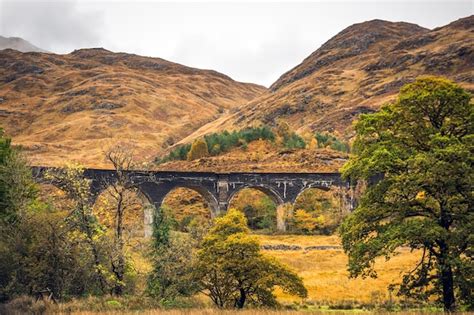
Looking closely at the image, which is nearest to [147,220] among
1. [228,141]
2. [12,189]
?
[12,189]

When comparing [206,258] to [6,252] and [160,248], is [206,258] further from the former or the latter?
[6,252]

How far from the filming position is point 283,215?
5875cm

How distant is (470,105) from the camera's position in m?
16.9

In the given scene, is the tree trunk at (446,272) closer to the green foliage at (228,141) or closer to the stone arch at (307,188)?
the stone arch at (307,188)

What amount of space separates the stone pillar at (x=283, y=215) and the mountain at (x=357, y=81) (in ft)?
177

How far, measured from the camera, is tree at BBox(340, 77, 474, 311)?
1542cm

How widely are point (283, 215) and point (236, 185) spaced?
6500 millimetres

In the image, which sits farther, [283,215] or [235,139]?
[235,139]

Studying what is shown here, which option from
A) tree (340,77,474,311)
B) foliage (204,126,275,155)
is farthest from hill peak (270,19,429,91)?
tree (340,77,474,311)

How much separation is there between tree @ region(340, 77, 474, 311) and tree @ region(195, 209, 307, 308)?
3534 mm

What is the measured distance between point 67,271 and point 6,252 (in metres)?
2.62

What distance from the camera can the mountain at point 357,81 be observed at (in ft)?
416

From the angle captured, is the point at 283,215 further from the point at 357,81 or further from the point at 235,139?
the point at 357,81

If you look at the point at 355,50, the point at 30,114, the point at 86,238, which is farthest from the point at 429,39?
the point at 86,238
